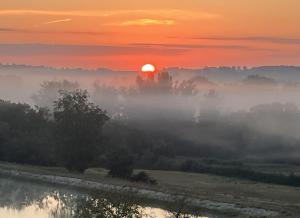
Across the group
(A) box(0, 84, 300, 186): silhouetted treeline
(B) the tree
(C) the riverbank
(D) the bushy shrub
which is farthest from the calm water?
(D) the bushy shrub

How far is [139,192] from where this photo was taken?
1983 inches

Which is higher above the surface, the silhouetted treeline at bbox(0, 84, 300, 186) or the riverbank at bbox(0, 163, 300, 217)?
the silhouetted treeline at bbox(0, 84, 300, 186)

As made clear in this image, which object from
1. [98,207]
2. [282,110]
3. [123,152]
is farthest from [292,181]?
[282,110]

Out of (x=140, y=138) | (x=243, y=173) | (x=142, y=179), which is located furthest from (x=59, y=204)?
(x=140, y=138)

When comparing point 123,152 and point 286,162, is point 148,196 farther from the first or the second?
point 286,162

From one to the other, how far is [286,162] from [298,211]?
74942 mm

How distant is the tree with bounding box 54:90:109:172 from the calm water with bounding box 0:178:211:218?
26.4 ft

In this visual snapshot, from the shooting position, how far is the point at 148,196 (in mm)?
49562

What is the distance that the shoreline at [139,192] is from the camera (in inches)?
1578

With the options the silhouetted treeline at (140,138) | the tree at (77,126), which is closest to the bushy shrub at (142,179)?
the silhouetted treeline at (140,138)

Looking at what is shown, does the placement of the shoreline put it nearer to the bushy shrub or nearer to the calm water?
the calm water

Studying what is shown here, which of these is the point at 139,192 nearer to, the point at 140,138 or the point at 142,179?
the point at 142,179

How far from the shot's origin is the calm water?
1142 inches

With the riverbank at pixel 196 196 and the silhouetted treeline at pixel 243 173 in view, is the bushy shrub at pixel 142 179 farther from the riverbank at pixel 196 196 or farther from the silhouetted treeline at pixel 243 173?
the silhouetted treeline at pixel 243 173
